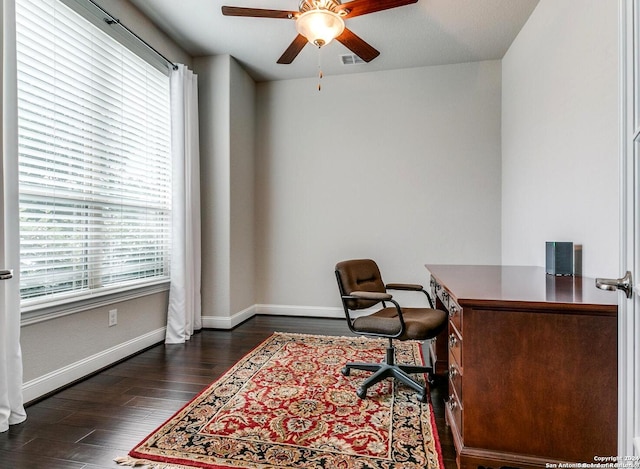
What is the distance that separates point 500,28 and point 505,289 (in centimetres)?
274

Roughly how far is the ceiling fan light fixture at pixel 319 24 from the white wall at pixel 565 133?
1431 millimetres

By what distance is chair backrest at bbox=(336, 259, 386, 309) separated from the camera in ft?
7.71

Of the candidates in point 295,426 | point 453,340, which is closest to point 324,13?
point 453,340

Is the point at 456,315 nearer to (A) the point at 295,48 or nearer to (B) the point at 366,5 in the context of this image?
(B) the point at 366,5

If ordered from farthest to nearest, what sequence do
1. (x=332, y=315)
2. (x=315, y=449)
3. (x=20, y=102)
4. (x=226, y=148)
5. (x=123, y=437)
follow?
1. (x=332, y=315)
2. (x=226, y=148)
3. (x=20, y=102)
4. (x=123, y=437)
5. (x=315, y=449)

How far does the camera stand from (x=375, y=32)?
10.6 ft

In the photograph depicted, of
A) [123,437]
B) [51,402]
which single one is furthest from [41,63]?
[123,437]

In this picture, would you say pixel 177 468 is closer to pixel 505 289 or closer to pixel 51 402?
pixel 51 402

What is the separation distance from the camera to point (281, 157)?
14.2 feet

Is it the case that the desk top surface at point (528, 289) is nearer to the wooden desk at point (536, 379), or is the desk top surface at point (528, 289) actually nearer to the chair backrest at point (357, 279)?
the wooden desk at point (536, 379)

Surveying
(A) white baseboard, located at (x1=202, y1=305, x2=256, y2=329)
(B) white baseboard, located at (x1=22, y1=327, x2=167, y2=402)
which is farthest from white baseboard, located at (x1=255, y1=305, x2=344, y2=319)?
(B) white baseboard, located at (x1=22, y1=327, x2=167, y2=402)

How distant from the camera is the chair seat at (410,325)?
2047mm

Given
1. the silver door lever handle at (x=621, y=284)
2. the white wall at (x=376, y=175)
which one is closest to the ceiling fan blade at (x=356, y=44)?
the white wall at (x=376, y=175)

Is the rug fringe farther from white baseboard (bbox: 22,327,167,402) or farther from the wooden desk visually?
the wooden desk
